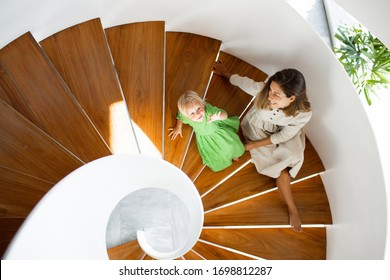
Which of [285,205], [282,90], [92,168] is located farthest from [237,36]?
[92,168]

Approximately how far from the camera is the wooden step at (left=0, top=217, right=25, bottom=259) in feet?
8.35

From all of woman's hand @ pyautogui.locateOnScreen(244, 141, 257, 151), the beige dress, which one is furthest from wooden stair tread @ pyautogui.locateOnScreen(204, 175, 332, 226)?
woman's hand @ pyautogui.locateOnScreen(244, 141, 257, 151)

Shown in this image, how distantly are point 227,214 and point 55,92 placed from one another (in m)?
1.85

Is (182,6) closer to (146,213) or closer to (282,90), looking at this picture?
(282,90)

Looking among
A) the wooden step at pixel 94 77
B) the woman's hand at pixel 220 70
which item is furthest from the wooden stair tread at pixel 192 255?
the woman's hand at pixel 220 70

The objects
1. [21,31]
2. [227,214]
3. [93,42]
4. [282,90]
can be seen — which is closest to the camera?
[282,90]

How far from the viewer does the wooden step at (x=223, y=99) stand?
3588 mm

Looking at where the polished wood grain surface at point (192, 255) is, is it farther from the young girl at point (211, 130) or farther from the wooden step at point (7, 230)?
the wooden step at point (7, 230)

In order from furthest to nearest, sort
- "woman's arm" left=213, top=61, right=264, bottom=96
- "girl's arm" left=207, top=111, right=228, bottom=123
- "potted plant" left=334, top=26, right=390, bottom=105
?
"potted plant" left=334, top=26, right=390, bottom=105, "woman's arm" left=213, top=61, right=264, bottom=96, "girl's arm" left=207, top=111, right=228, bottom=123

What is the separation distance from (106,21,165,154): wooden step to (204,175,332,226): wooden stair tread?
0.88m

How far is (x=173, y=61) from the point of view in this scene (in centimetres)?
377

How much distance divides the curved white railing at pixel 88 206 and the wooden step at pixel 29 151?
0.47 metres

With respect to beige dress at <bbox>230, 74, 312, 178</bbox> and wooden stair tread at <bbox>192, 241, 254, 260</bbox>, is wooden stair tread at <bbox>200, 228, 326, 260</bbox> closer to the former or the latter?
wooden stair tread at <bbox>192, 241, 254, 260</bbox>

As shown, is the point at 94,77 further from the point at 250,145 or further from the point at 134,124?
the point at 250,145
